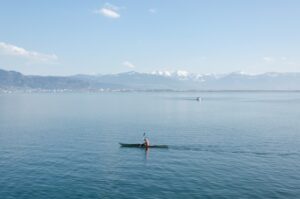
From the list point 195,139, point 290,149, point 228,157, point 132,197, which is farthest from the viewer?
point 195,139

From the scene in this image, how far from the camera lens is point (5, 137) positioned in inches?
3708

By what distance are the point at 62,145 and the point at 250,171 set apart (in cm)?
4397

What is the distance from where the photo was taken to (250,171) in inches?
2293

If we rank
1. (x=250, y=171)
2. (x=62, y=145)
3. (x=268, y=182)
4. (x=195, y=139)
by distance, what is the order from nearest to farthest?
(x=268, y=182) → (x=250, y=171) → (x=62, y=145) → (x=195, y=139)

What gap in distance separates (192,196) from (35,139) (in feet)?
183

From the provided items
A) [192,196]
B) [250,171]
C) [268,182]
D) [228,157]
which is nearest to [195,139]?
[228,157]

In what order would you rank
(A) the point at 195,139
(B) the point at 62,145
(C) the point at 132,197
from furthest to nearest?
(A) the point at 195,139 → (B) the point at 62,145 → (C) the point at 132,197

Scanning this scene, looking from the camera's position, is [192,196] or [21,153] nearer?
[192,196]

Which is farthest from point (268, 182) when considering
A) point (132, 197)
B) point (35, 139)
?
point (35, 139)

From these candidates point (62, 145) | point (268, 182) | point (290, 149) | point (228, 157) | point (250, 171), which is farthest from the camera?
point (62, 145)

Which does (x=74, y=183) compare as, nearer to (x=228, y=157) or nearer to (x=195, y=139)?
(x=228, y=157)

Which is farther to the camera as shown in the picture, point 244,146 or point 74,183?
point 244,146

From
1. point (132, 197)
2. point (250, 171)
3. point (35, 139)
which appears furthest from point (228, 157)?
point (35, 139)

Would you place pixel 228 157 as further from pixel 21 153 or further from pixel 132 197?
pixel 21 153
